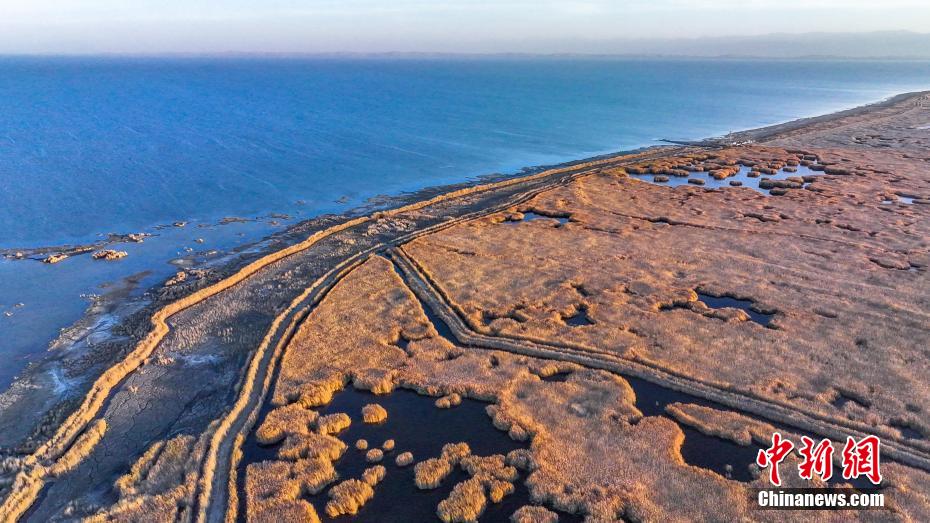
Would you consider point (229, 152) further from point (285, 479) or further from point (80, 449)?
point (285, 479)

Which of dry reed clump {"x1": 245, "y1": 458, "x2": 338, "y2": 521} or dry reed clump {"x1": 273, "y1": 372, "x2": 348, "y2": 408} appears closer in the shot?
dry reed clump {"x1": 245, "y1": 458, "x2": 338, "y2": 521}

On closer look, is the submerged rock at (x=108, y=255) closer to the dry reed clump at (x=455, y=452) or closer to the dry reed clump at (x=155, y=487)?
the dry reed clump at (x=155, y=487)

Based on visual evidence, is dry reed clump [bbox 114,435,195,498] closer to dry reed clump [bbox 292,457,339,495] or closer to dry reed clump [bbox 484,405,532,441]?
dry reed clump [bbox 292,457,339,495]

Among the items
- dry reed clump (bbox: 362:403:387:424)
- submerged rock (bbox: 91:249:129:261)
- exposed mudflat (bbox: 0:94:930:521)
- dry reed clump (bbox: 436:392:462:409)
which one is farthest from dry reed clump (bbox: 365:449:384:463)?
submerged rock (bbox: 91:249:129:261)

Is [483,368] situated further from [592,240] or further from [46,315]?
[46,315]

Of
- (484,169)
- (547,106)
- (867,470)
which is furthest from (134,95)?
(867,470)

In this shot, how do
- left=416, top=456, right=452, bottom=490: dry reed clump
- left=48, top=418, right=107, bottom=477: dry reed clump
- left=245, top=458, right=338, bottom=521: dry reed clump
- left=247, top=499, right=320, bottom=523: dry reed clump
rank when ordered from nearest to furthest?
1. left=247, top=499, right=320, bottom=523: dry reed clump
2. left=245, top=458, right=338, bottom=521: dry reed clump
3. left=416, top=456, right=452, bottom=490: dry reed clump
4. left=48, top=418, right=107, bottom=477: dry reed clump
